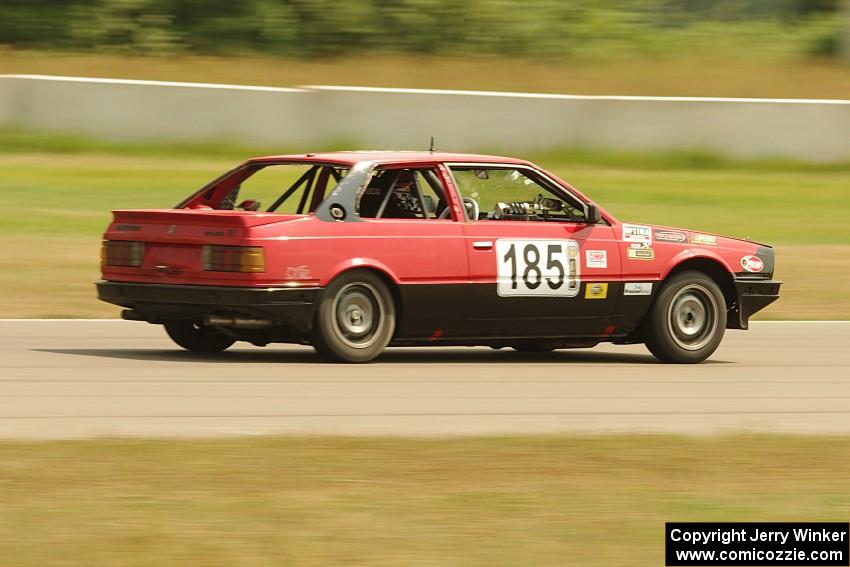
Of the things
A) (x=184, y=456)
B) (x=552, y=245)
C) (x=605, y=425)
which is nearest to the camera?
(x=184, y=456)

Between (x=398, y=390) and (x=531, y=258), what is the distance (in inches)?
73.3

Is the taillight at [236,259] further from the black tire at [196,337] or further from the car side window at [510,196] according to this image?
the car side window at [510,196]

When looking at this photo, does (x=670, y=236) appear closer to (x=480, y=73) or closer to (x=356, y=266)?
(x=356, y=266)

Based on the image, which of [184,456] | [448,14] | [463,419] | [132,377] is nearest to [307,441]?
[184,456]

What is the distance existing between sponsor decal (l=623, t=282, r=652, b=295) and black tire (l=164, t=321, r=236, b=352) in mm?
2731

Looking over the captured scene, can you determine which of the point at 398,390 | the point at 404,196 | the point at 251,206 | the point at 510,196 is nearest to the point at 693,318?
the point at 510,196

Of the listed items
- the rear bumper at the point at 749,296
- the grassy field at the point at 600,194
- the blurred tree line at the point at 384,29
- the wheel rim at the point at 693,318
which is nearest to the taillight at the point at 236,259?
the wheel rim at the point at 693,318

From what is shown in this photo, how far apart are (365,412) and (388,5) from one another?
74.7 ft

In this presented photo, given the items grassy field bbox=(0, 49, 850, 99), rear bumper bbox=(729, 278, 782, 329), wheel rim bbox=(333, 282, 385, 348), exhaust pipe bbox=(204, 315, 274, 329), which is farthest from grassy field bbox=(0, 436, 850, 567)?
grassy field bbox=(0, 49, 850, 99)

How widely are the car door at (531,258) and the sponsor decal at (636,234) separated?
118 millimetres

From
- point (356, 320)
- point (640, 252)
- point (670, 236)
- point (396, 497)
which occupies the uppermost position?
point (670, 236)

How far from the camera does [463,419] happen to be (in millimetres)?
8672

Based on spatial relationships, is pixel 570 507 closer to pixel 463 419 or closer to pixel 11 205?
pixel 463 419

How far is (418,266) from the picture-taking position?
35.3 ft
